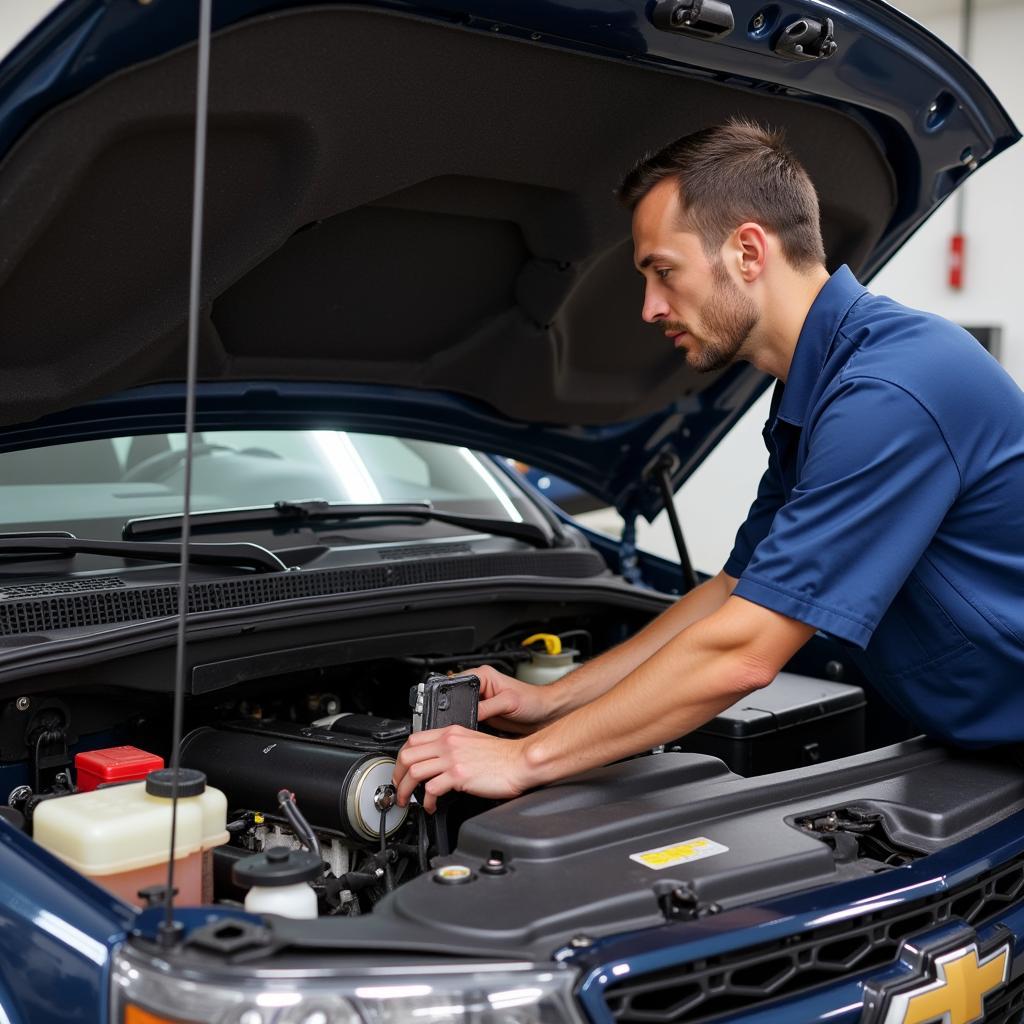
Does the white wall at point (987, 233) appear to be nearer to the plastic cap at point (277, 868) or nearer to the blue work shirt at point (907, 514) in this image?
the blue work shirt at point (907, 514)

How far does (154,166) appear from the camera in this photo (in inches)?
66.6

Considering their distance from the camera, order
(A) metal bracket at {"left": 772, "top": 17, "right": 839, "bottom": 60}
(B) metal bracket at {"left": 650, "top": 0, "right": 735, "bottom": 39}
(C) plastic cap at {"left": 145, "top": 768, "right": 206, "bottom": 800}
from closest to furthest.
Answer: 1. (C) plastic cap at {"left": 145, "top": 768, "right": 206, "bottom": 800}
2. (B) metal bracket at {"left": 650, "top": 0, "right": 735, "bottom": 39}
3. (A) metal bracket at {"left": 772, "top": 17, "right": 839, "bottom": 60}

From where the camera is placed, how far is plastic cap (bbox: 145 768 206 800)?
4.71 ft

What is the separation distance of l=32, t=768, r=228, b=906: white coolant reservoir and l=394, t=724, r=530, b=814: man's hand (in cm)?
25

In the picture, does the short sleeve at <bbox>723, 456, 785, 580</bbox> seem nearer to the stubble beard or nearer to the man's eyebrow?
the stubble beard

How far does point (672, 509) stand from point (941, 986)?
1549 mm

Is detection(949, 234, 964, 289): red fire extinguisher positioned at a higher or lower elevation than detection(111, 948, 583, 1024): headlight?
higher

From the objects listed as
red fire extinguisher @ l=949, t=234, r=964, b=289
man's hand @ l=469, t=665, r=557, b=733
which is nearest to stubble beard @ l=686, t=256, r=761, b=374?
man's hand @ l=469, t=665, r=557, b=733

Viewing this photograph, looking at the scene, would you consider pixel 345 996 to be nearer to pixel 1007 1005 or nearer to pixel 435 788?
pixel 435 788

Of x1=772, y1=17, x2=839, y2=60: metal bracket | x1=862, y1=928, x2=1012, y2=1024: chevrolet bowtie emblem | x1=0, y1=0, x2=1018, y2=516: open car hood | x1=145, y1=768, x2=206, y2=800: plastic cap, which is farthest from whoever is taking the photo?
x1=772, y1=17, x2=839, y2=60: metal bracket

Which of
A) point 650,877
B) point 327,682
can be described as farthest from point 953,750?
point 327,682

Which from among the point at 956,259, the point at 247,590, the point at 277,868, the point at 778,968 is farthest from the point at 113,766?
the point at 956,259

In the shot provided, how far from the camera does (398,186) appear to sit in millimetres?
1937

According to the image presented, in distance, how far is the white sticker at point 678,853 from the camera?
141 centimetres
